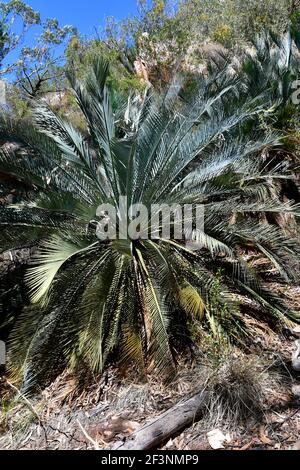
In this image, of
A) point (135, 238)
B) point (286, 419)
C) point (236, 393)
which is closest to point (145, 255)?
point (135, 238)

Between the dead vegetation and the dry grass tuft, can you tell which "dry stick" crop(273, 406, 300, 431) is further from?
the dry grass tuft

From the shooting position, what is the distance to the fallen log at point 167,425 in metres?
2.90

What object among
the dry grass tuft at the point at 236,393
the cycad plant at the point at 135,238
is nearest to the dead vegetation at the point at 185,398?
the dry grass tuft at the point at 236,393

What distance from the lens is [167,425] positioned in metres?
3.07

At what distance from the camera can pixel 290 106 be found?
20.3ft

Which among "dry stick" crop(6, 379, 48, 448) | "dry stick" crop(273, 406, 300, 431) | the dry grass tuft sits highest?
the dry grass tuft

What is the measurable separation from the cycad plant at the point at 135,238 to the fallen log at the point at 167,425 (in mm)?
380

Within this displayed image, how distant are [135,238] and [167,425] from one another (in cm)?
170

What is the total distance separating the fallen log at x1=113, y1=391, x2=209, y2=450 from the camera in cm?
290

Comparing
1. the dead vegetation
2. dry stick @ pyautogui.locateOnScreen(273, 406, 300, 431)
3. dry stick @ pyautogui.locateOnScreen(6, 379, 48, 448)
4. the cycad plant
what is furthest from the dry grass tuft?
dry stick @ pyautogui.locateOnScreen(6, 379, 48, 448)

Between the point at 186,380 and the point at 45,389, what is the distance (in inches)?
47.9

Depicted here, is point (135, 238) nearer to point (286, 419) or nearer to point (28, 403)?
point (28, 403)

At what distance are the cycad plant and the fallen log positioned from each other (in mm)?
380

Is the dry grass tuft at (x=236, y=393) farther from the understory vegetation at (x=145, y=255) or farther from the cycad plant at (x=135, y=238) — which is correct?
the cycad plant at (x=135, y=238)
